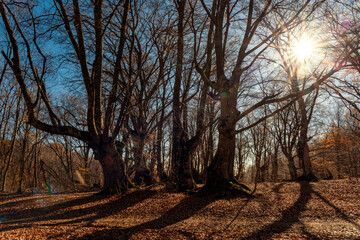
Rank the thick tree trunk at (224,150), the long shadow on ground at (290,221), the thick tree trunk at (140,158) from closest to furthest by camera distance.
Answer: the long shadow on ground at (290,221)
the thick tree trunk at (224,150)
the thick tree trunk at (140,158)

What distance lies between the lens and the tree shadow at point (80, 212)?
602cm

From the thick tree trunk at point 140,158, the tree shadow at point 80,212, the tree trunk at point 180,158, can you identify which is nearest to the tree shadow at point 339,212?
the tree trunk at point 180,158

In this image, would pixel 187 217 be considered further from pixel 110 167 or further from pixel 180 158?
pixel 110 167

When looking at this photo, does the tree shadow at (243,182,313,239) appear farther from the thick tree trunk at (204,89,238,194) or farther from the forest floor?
the thick tree trunk at (204,89,238,194)

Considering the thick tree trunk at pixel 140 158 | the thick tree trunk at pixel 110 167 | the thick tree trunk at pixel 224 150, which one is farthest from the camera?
the thick tree trunk at pixel 140 158

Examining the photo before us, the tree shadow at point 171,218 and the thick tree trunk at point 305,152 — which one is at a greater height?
the thick tree trunk at point 305,152

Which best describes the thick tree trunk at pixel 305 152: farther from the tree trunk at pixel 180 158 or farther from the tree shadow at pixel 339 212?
the tree trunk at pixel 180 158

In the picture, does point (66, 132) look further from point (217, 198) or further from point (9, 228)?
point (217, 198)

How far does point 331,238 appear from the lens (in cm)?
393

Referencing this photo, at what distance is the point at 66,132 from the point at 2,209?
3.69 meters

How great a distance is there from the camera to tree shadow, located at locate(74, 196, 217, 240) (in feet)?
15.1

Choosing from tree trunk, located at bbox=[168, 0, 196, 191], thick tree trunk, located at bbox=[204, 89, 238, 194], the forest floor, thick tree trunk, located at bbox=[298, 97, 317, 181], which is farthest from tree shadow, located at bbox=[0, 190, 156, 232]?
thick tree trunk, located at bbox=[298, 97, 317, 181]

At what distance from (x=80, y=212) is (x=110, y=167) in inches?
87.7

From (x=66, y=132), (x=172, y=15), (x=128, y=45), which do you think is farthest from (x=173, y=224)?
(x=172, y=15)
